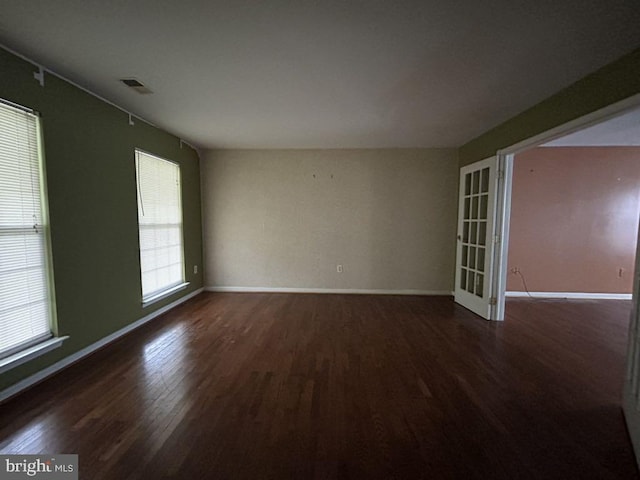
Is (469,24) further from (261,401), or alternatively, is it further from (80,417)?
(80,417)

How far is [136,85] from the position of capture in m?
2.47

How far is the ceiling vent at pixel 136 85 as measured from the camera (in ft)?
7.77

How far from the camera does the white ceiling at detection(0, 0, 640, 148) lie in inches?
59.6

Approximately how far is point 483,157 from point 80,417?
194 inches

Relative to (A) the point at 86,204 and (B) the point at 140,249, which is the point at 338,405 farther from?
(B) the point at 140,249

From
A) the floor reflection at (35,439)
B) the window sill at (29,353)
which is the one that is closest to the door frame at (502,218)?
the floor reflection at (35,439)

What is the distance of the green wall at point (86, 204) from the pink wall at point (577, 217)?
5567 millimetres

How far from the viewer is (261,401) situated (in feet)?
6.51

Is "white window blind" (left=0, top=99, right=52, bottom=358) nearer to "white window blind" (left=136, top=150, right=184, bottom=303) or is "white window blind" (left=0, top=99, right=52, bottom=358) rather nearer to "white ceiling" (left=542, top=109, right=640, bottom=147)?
"white window blind" (left=136, top=150, right=184, bottom=303)

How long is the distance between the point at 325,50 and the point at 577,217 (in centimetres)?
501

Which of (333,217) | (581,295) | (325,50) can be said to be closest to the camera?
(325,50)

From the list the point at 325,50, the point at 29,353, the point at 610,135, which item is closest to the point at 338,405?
the point at 29,353

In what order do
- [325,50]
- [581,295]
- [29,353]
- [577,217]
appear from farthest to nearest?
[581,295]
[577,217]
[29,353]
[325,50]

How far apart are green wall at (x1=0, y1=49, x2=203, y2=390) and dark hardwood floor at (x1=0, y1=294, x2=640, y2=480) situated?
1.15ft
